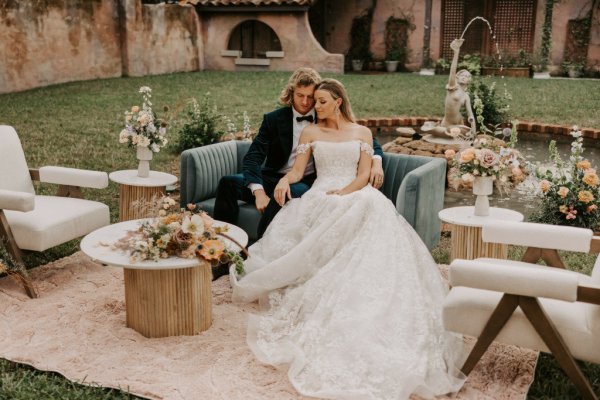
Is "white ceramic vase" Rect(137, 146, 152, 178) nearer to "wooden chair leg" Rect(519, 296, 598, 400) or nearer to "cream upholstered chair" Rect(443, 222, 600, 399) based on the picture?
"cream upholstered chair" Rect(443, 222, 600, 399)

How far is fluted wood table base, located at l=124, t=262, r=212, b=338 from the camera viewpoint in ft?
14.0

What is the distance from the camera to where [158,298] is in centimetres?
427

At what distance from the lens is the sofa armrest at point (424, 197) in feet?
17.2

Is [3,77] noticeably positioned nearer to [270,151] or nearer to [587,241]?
[270,151]

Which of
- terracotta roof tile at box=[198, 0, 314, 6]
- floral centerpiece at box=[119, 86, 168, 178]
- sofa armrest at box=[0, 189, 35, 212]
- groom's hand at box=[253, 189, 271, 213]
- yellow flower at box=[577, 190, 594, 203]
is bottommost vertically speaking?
yellow flower at box=[577, 190, 594, 203]

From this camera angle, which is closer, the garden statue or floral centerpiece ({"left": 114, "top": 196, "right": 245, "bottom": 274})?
floral centerpiece ({"left": 114, "top": 196, "right": 245, "bottom": 274})

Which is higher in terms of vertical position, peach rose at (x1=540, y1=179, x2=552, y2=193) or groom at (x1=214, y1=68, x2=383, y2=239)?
groom at (x1=214, y1=68, x2=383, y2=239)

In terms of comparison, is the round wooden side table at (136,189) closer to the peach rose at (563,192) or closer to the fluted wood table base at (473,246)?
the fluted wood table base at (473,246)

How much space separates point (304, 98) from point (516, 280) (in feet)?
8.55

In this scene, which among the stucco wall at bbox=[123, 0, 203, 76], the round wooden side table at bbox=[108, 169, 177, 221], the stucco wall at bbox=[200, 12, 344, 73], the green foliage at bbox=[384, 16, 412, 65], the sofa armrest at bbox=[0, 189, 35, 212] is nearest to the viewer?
the sofa armrest at bbox=[0, 189, 35, 212]

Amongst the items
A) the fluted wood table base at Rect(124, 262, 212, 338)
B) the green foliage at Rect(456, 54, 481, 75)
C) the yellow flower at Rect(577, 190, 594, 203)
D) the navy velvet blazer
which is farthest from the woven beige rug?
the green foliage at Rect(456, 54, 481, 75)

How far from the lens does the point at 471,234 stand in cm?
514

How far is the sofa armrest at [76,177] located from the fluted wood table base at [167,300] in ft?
5.19

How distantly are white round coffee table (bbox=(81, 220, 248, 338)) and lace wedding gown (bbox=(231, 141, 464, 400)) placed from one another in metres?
0.37
